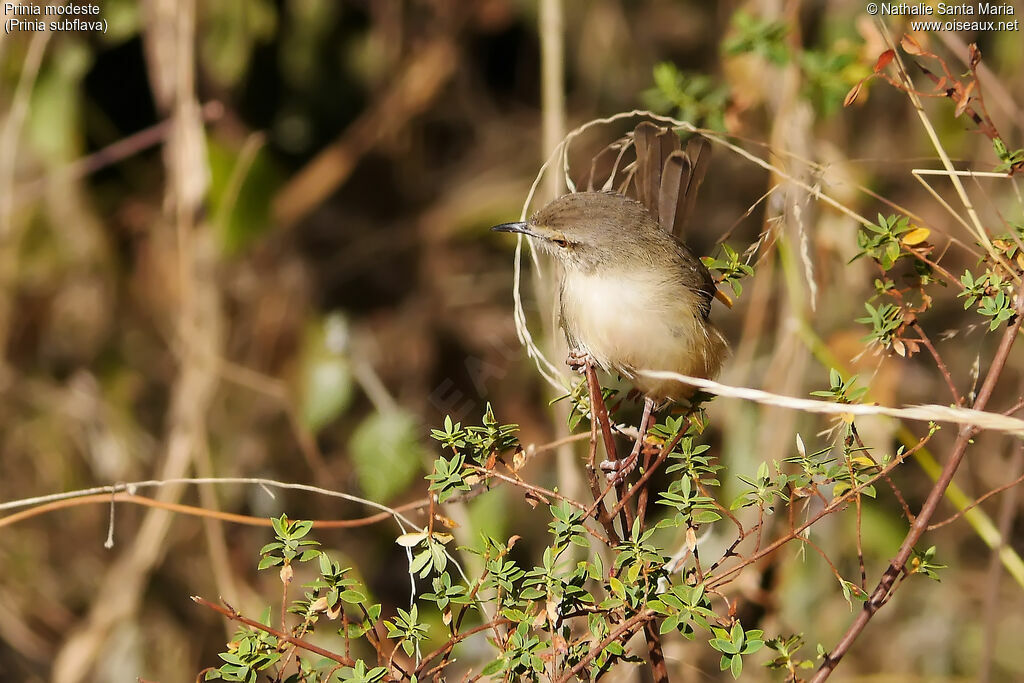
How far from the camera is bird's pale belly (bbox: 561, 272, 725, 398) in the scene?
2369 mm

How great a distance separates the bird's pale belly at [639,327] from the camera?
2.37m

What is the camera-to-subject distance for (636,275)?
2.56 meters

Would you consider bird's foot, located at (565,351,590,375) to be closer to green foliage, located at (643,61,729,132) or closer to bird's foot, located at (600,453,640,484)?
bird's foot, located at (600,453,640,484)

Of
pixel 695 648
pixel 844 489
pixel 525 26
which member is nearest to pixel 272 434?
pixel 695 648

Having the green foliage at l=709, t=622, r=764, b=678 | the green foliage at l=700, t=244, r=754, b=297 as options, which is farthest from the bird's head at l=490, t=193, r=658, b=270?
the green foliage at l=709, t=622, r=764, b=678

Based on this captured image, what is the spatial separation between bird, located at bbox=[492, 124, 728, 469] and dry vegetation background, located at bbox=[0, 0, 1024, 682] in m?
0.46

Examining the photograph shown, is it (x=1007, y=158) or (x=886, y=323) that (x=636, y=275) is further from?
(x=1007, y=158)

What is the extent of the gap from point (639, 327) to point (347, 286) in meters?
2.87

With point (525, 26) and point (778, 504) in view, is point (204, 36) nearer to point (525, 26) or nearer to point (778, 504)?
point (525, 26)

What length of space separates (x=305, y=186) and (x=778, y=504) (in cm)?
258

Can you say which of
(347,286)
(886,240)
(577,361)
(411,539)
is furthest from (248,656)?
(347,286)

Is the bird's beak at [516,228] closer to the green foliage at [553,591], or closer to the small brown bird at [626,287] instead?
the small brown bird at [626,287]

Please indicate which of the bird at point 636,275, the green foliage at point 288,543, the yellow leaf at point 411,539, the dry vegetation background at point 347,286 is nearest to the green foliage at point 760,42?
the dry vegetation background at point 347,286

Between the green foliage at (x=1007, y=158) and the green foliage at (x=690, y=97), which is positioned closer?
the green foliage at (x=1007, y=158)
